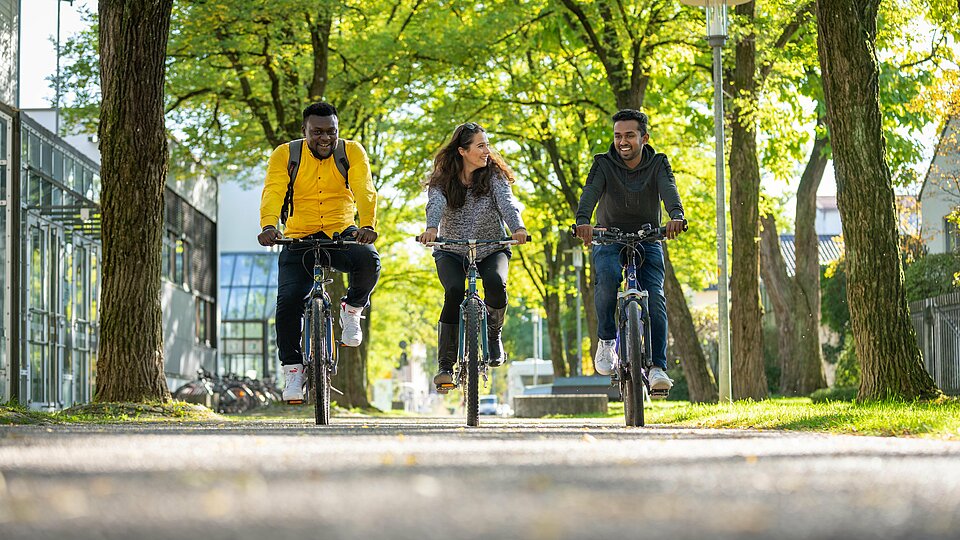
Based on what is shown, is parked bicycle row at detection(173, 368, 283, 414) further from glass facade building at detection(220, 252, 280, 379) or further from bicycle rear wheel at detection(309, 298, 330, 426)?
bicycle rear wheel at detection(309, 298, 330, 426)

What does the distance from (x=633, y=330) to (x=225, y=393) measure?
2494cm

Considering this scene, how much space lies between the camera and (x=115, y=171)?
45.0 feet

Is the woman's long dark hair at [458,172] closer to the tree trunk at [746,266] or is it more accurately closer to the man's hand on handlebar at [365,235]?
the man's hand on handlebar at [365,235]

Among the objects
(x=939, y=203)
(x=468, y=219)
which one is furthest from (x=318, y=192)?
(x=939, y=203)

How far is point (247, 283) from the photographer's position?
187 feet

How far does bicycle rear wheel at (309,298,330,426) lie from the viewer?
10.2 meters

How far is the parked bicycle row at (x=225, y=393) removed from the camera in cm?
3177

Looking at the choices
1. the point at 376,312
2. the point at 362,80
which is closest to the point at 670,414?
the point at 362,80

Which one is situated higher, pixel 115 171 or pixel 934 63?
pixel 934 63

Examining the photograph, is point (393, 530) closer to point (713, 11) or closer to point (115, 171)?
point (115, 171)

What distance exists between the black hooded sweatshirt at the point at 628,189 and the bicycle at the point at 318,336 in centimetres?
177

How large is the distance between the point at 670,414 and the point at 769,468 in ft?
26.4

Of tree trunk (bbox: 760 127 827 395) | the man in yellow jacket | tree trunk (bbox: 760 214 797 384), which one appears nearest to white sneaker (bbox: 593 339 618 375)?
the man in yellow jacket

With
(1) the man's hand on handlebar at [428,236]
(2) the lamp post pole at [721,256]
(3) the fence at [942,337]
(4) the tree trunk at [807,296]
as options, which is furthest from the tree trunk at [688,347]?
(1) the man's hand on handlebar at [428,236]
